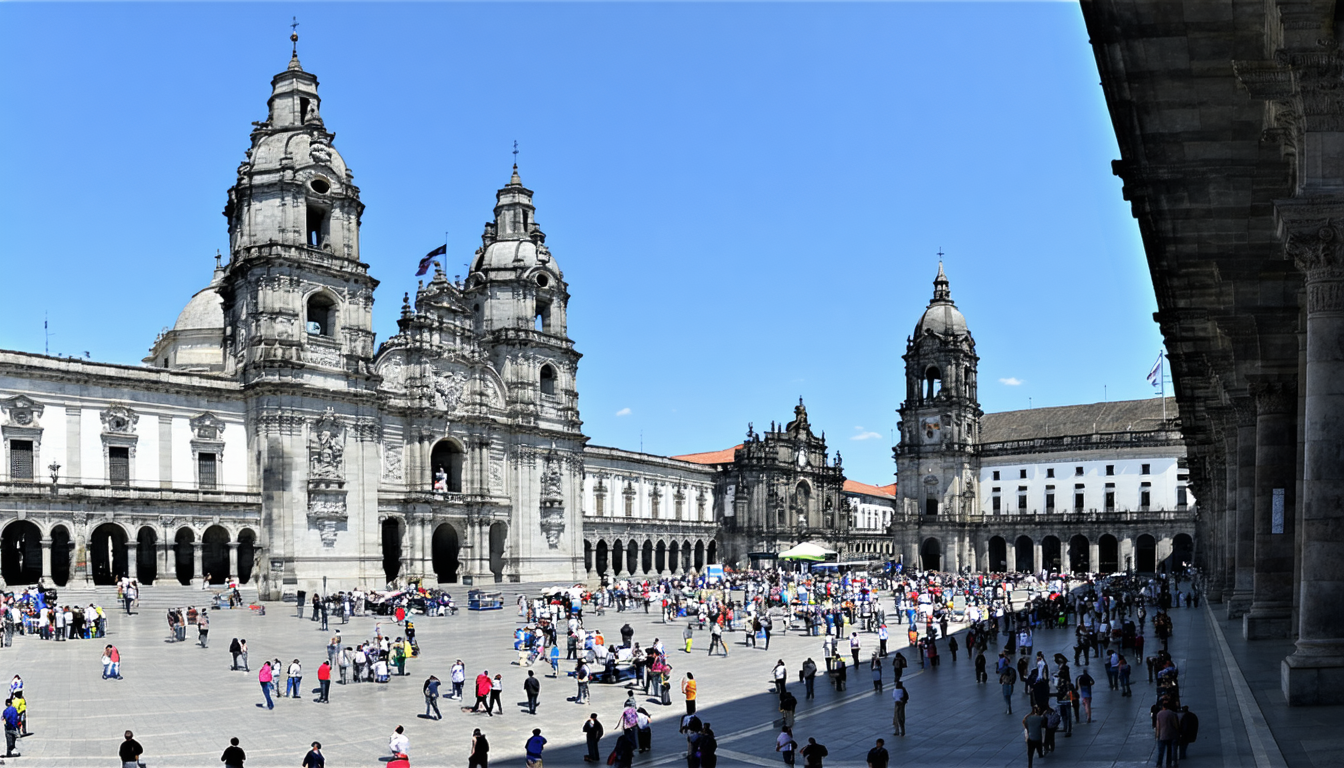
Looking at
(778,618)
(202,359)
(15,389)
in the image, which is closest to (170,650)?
(15,389)

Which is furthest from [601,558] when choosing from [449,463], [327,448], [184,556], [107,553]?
[107,553]

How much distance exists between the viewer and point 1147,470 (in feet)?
308

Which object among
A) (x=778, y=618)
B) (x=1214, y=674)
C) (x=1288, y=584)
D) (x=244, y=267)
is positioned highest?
(x=244, y=267)

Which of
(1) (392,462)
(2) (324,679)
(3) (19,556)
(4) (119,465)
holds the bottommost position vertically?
(3) (19,556)

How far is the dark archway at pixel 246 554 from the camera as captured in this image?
56616 millimetres

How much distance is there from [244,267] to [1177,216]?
155ft

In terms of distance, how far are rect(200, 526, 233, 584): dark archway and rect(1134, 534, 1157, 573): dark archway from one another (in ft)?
225

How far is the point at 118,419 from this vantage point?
172 feet

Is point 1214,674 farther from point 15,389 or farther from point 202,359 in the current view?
point 202,359

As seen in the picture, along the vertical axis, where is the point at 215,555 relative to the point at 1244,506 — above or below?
below

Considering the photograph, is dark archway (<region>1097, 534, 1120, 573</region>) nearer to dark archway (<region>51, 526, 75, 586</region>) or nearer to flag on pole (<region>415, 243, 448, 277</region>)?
flag on pole (<region>415, 243, 448, 277</region>)

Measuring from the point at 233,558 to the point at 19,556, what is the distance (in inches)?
344

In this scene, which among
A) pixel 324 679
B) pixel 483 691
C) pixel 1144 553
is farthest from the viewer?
pixel 1144 553

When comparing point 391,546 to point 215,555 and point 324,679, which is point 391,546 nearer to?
point 215,555
